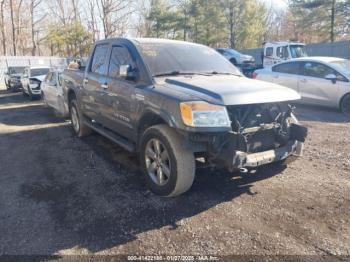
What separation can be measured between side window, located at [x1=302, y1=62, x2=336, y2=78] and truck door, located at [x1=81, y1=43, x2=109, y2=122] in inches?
248

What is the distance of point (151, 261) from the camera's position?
2.77 meters

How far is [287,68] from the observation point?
33.2 ft

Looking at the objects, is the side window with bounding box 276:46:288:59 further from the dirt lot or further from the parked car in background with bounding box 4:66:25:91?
the parked car in background with bounding box 4:66:25:91

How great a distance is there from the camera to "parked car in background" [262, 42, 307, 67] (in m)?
17.3

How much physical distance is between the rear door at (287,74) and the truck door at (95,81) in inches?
245

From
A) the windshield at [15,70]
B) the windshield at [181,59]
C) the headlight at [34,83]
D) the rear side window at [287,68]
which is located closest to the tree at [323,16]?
the rear side window at [287,68]

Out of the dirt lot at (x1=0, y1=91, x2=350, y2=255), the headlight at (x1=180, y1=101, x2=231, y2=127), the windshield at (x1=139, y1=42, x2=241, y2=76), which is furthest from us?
the windshield at (x1=139, y1=42, x2=241, y2=76)

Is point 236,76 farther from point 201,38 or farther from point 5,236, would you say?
point 201,38

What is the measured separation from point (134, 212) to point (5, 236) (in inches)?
51.3

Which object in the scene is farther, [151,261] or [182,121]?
[182,121]

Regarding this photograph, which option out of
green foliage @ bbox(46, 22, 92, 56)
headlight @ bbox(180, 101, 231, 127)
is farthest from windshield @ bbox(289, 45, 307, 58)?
green foliage @ bbox(46, 22, 92, 56)

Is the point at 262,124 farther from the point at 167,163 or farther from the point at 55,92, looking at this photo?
the point at 55,92

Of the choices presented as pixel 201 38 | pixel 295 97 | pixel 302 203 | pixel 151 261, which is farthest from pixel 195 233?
pixel 201 38

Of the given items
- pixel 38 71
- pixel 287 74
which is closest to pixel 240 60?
pixel 287 74
